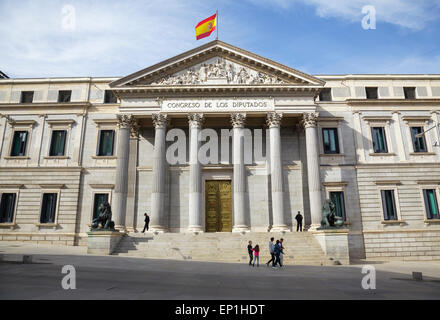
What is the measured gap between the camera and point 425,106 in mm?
33500

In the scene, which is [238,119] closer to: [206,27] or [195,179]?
[195,179]

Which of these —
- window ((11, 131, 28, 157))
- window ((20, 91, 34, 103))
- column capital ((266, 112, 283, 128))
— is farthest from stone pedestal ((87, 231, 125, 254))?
window ((20, 91, 34, 103))

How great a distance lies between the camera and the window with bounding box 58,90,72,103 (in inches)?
1350

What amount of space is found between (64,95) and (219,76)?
17548 millimetres

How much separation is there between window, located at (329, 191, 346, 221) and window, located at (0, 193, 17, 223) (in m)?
31.2

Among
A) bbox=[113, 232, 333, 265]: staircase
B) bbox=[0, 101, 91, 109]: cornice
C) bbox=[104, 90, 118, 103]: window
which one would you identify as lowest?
bbox=[113, 232, 333, 265]: staircase

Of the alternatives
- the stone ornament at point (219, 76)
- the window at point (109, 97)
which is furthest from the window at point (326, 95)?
the window at point (109, 97)

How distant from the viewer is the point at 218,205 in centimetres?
3080

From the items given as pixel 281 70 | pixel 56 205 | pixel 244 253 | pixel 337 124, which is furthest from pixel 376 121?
pixel 56 205

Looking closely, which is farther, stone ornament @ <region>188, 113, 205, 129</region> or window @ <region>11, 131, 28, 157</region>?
window @ <region>11, 131, 28, 157</region>

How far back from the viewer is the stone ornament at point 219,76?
2986 cm

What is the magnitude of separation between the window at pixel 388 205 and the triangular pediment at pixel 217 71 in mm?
12592

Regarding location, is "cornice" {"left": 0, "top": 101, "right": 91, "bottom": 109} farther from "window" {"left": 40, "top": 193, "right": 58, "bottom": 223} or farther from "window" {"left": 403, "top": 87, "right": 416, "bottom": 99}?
"window" {"left": 403, "top": 87, "right": 416, "bottom": 99}

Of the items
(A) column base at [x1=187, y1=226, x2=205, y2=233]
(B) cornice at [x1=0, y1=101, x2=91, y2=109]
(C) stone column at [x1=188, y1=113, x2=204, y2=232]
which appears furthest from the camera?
(B) cornice at [x1=0, y1=101, x2=91, y2=109]
